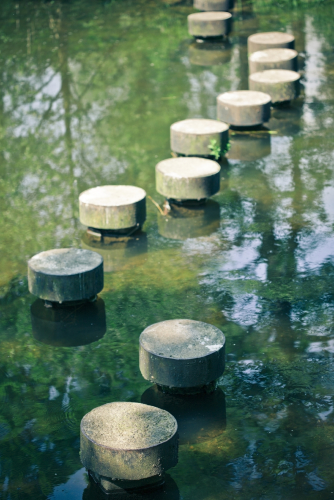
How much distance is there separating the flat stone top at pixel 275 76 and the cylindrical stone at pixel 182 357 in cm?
760

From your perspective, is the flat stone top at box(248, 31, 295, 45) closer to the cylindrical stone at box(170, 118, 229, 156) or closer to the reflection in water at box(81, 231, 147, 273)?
the cylindrical stone at box(170, 118, 229, 156)

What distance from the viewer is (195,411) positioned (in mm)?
5863

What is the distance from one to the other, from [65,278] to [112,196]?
1929 mm

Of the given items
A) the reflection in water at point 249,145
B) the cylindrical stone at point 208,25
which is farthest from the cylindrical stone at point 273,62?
the cylindrical stone at point 208,25

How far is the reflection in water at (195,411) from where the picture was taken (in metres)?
5.61

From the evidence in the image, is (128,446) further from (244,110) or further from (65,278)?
(244,110)

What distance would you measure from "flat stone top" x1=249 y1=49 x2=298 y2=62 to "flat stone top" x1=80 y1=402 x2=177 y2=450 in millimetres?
9759

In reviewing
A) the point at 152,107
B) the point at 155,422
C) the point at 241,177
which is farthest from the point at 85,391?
the point at 152,107

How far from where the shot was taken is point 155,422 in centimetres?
509

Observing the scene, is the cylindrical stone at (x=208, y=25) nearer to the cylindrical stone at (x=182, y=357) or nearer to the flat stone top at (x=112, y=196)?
the flat stone top at (x=112, y=196)

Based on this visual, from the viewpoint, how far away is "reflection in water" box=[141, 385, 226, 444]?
5.61 metres

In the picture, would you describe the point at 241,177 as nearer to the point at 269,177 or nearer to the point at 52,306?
the point at 269,177

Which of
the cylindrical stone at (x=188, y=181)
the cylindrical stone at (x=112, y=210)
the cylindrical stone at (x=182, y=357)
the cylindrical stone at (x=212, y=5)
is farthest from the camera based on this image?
the cylindrical stone at (x=212, y=5)

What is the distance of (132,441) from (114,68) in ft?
37.0
